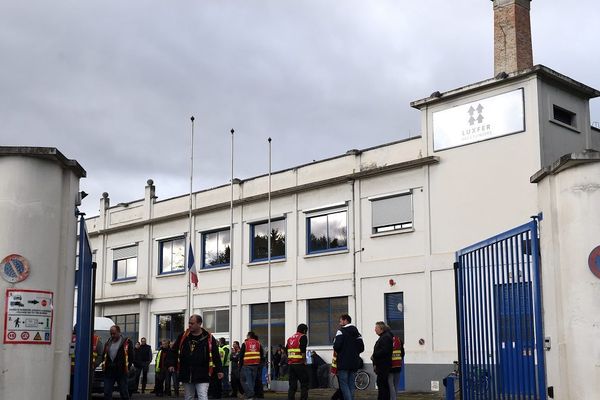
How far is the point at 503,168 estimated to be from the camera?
26.3 metres

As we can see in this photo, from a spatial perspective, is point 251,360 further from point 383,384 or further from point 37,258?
point 37,258

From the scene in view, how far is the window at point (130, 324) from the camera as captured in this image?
39.2 m

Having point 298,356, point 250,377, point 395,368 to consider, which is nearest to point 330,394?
point 250,377

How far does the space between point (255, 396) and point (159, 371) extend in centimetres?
425

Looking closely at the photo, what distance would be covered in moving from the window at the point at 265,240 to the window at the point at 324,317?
2.74 meters

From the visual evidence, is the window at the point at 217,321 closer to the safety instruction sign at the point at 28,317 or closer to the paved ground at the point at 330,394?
the paved ground at the point at 330,394

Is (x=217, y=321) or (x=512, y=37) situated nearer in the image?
(x=512, y=37)

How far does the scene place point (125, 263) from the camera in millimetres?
41188

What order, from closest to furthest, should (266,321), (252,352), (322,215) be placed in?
(252,352)
(322,215)
(266,321)

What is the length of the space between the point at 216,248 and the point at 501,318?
25226 mm

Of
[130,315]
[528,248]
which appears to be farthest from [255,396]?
[130,315]

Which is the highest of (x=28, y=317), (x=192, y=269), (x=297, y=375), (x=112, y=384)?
(x=192, y=269)

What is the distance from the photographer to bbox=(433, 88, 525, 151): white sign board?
26.4 meters

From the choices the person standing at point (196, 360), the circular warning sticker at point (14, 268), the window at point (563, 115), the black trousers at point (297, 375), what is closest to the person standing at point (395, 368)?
the black trousers at point (297, 375)
